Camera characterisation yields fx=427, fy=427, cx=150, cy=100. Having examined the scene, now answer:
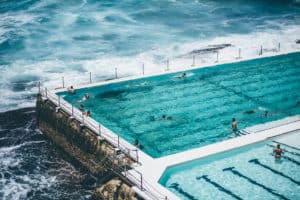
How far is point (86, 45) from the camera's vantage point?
35156 millimetres

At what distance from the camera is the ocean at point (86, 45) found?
1733cm

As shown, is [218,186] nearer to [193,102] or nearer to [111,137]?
[111,137]

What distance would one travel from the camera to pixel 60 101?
62.3 feet


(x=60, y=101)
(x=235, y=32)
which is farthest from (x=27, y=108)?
(x=235, y=32)

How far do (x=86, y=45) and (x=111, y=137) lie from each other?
20999 mm

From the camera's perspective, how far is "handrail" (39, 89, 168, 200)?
40.0ft

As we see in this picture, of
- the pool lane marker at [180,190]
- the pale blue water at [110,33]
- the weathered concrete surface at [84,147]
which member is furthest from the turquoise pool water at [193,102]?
the pale blue water at [110,33]

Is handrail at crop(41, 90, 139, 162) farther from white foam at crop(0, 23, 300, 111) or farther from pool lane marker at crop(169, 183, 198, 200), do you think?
white foam at crop(0, 23, 300, 111)

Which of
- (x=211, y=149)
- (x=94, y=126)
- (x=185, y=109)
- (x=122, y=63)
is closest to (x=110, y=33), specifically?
(x=122, y=63)

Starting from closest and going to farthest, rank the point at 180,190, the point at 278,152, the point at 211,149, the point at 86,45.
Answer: the point at 180,190 < the point at 278,152 < the point at 211,149 < the point at 86,45

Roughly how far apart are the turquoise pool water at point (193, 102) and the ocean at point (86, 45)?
282 cm

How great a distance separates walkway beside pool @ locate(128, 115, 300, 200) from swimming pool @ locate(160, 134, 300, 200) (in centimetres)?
19

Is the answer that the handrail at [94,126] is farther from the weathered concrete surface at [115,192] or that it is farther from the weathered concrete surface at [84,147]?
the weathered concrete surface at [115,192]

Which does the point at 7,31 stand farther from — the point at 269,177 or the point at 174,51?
the point at 269,177
